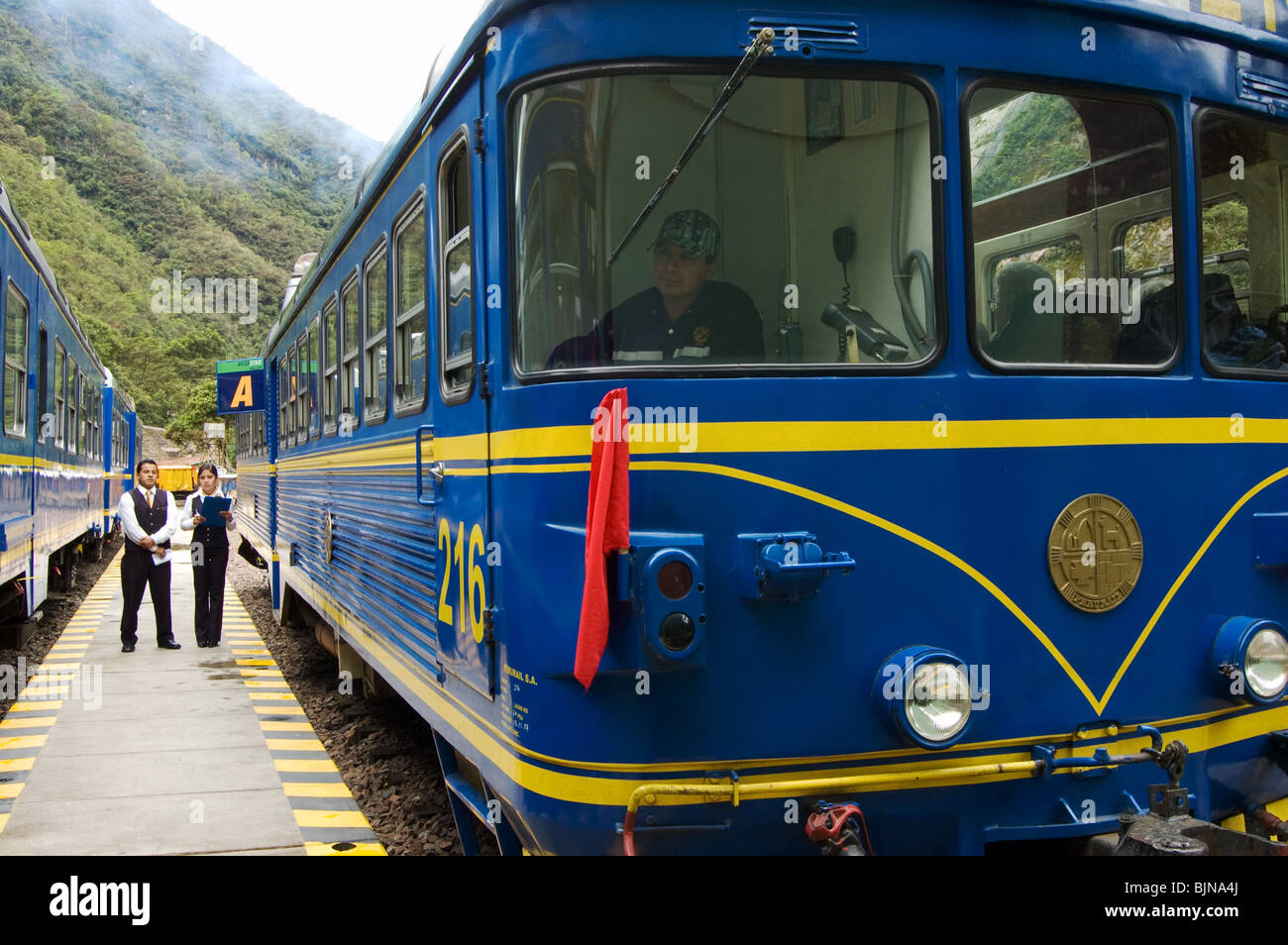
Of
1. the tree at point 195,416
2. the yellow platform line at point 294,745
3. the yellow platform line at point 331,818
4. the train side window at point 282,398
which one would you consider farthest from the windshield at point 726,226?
the tree at point 195,416

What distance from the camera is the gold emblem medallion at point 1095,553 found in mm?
3219

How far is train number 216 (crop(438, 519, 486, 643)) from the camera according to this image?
3.38 m

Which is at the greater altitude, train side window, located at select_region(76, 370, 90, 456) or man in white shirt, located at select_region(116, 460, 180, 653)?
train side window, located at select_region(76, 370, 90, 456)

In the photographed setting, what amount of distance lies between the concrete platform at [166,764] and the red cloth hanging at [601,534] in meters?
2.81

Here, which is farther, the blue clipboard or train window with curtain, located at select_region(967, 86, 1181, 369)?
the blue clipboard

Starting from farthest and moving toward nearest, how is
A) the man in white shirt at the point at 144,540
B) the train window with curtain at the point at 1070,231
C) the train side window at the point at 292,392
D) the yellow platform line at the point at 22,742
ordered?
the man in white shirt at the point at 144,540 → the train side window at the point at 292,392 → the yellow platform line at the point at 22,742 → the train window with curtain at the point at 1070,231

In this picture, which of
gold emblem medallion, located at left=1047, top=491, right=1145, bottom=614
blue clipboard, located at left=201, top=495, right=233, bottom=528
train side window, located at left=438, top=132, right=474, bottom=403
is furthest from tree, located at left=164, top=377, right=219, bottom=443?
gold emblem medallion, located at left=1047, top=491, right=1145, bottom=614

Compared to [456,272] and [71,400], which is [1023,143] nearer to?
[456,272]

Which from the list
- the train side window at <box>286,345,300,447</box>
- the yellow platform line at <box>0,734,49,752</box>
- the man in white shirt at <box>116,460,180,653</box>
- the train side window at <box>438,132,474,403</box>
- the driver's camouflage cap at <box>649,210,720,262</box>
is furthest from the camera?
the man in white shirt at <box>116,460,180,653</box>

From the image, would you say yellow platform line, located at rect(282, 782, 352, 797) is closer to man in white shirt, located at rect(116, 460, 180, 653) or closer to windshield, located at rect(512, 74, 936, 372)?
windshield, located at rect(512, 74, 936, 372)

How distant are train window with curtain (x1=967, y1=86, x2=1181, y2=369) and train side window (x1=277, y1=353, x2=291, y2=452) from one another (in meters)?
7.42

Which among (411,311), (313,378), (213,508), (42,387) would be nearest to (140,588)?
(213,508)

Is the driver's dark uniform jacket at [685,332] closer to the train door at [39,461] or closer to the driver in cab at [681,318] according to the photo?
the driver in cab at [681,318]

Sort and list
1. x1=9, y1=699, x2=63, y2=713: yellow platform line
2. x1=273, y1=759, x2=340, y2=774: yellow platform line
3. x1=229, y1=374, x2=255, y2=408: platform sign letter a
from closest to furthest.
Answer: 1. x1=273, y1=759, x2=340, y2=774: yellow platform line
2. x1=9, y1=699, x2=63, y2=713: yellow platform line
3. x1=229, y1=374, x2=255, y2=408: platform sign letter a
